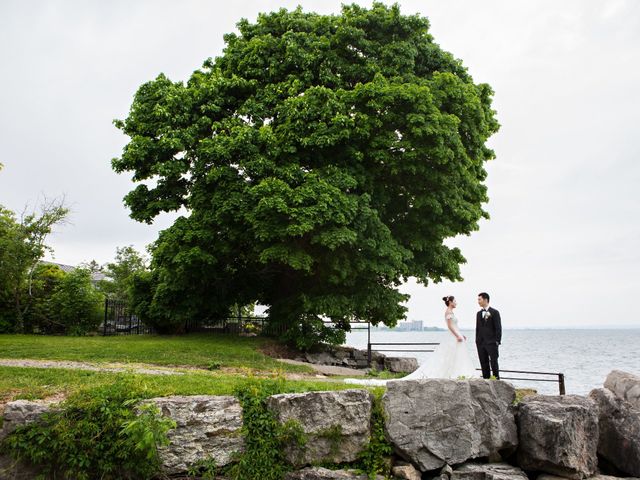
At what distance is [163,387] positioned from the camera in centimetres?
991

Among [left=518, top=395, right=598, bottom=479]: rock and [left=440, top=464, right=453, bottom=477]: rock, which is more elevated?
[left=518, top=395, right=598, bottom=479]: rock

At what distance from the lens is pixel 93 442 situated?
8.56m

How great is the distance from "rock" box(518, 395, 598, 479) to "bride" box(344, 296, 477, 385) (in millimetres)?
3125

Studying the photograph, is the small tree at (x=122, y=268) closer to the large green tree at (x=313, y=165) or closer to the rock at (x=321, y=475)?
the large green tree at (x=313, y=165)

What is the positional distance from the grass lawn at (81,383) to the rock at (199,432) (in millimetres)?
480

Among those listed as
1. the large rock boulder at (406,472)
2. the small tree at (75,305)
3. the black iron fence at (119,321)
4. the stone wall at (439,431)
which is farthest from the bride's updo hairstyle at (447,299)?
the small tree at (75,305)

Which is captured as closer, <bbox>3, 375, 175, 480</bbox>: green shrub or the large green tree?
<bbox>3, 375, 175, 480</bbox>: green shrub

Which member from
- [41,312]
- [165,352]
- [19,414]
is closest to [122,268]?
[41,312]

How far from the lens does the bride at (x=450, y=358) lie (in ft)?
42.9

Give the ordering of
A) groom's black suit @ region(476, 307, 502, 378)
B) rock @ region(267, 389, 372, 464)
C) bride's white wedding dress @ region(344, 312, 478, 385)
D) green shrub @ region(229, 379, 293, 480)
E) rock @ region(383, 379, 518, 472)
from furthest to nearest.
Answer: bride's white wedding dress @ region(344, 312, 478, 385) → groom's black suit @ region(476, 307, 502, 378) → rock @ region(383, 379, 518, 472) → rock @ region(267, 389, 372, 464) → green shrub @ region(229, 379, 293, 480)

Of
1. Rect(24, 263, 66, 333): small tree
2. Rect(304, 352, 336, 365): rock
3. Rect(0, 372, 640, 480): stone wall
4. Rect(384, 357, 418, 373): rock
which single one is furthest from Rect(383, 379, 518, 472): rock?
Rect(24, 263, 66, 333): small tree

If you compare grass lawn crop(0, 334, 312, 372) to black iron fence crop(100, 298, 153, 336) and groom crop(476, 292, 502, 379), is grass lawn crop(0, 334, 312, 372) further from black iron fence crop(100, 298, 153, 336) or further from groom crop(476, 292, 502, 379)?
black iron fence crop(100, 298, 153, 336)

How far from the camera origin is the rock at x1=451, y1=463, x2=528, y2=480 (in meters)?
9.24

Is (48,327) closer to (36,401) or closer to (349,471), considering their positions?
(36,401)
